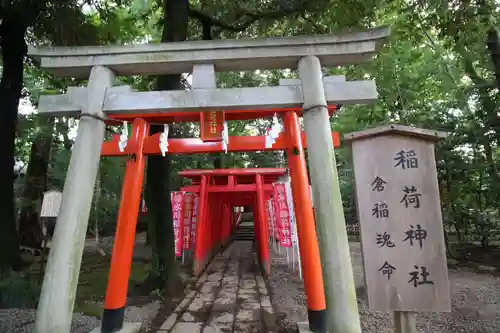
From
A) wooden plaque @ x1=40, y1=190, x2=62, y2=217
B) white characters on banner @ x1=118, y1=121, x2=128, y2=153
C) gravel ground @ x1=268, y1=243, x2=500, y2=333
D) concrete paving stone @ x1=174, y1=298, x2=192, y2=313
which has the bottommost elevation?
gravel ground @ x1=268, y1=243, x2=500, y2=333

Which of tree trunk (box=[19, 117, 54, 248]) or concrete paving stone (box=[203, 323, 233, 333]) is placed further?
tree trunk (box=[19, 117, 54, 248])

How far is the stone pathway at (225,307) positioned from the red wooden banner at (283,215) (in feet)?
4.77

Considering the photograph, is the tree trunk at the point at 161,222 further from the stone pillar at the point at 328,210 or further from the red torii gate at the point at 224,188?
the stone pillar at the point at 328,210

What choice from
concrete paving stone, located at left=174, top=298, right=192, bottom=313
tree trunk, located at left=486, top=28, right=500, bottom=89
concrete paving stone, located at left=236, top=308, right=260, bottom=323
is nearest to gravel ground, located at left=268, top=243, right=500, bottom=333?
concrete paving stone, located at left=236, top=308, right=260, bottom=323

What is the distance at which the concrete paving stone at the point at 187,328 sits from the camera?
5578mm

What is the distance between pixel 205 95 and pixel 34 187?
12.5m

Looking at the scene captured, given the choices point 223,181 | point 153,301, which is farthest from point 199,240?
point 153,301

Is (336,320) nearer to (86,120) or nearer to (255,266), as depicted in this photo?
(86,120)

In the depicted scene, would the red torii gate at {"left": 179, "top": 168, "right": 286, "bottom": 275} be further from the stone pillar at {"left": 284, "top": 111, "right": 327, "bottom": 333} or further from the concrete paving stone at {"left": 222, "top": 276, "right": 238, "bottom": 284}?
the stone pillar at {"left": 284, "top": 111, "right": 327, "bottom": 333}

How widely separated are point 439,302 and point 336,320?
1039 mm

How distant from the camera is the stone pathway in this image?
5.79 m

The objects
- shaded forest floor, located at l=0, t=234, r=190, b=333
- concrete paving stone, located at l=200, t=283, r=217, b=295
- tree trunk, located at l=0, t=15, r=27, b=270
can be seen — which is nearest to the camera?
shaded forest floor, located at l=0, t=234, r=190, b=333

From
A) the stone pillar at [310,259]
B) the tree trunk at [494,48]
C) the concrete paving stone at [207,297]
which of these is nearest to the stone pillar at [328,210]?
the stone pillar at [310,259]

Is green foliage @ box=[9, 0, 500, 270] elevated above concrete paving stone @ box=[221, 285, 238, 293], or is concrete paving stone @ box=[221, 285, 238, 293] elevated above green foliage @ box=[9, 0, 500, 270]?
green foliage @ box=[9, 0, 500, 270]
